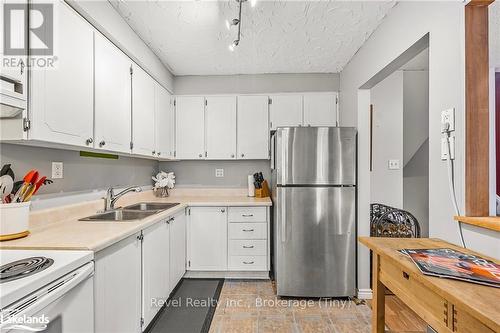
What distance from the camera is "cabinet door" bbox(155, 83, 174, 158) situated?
109 inches

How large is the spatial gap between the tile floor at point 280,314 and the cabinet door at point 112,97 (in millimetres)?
1703

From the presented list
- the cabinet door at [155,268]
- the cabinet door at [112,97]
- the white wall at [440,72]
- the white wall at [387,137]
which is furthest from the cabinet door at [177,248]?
the white wall at [387,137]

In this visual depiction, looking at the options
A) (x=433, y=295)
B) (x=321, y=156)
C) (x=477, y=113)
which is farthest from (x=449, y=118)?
(x=321, y=156)

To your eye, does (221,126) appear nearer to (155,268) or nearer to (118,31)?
(118,31)

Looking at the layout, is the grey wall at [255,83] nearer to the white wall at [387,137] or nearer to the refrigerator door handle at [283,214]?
the white wall at [387,137]

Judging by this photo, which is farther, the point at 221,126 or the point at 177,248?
the point at 221,126

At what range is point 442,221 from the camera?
1400mm

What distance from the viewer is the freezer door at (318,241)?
8.04 ft

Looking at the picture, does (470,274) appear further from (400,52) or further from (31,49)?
(31,49)

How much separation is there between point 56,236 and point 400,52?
8.34 feet

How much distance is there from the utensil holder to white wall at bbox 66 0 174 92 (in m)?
1.20

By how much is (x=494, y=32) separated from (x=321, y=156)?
1426 mm

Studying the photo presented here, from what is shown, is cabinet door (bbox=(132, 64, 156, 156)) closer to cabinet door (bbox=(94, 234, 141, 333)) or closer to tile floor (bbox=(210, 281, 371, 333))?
cabinet door (bbox=(94, 234, 141, 333))

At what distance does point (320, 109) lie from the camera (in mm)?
3170
